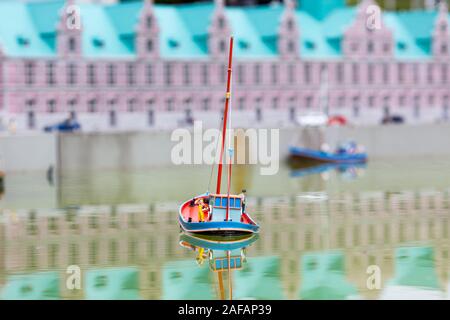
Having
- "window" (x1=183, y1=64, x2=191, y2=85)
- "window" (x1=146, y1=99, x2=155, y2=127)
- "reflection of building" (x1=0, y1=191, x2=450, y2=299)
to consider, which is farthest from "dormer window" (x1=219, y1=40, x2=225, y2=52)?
"reflection of building" (x1=0, y1=191, x2=450, y2=299)

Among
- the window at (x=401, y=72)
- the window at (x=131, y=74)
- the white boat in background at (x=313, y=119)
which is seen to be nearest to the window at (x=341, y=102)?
the window at (x=401, y=72)

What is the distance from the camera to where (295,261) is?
31.9m

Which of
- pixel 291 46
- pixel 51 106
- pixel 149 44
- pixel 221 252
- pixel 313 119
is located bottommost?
pixel 221 252

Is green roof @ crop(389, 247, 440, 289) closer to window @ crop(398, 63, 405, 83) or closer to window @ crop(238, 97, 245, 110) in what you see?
window @ crop(238, 97, 245, 110)

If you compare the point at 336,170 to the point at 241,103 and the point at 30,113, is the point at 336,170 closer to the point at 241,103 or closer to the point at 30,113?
the point at 30,113

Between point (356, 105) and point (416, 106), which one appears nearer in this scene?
point (356, 105)

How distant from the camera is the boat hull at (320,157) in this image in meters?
67.5

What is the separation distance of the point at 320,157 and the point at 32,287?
134ft

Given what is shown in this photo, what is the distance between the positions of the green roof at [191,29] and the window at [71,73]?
124cm

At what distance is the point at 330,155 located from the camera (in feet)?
225

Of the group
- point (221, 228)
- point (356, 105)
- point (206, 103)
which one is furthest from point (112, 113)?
point (221, 228)

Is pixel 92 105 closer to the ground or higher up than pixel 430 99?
closer to the ground
